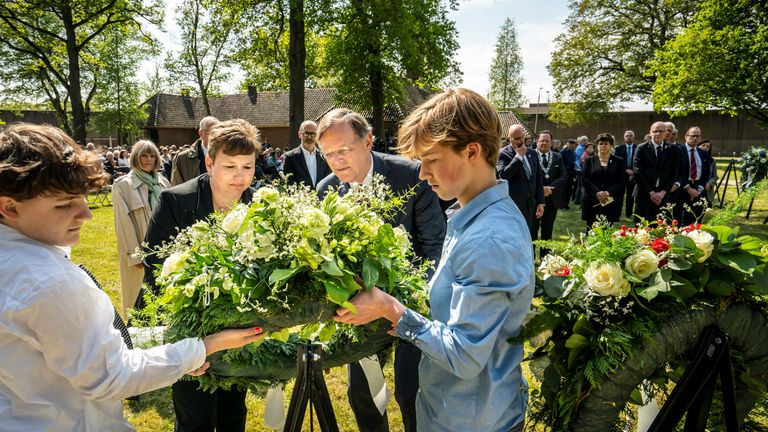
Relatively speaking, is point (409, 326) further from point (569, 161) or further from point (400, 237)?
point (569, 161)

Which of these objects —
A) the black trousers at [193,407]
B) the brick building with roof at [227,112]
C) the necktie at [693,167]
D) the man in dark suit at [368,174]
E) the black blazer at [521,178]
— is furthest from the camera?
the brick building with roof at [227,112]

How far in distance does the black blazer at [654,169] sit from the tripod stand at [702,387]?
28.0 ft

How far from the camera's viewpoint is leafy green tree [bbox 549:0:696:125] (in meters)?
33.6

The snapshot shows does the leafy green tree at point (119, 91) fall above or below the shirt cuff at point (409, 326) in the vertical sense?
above

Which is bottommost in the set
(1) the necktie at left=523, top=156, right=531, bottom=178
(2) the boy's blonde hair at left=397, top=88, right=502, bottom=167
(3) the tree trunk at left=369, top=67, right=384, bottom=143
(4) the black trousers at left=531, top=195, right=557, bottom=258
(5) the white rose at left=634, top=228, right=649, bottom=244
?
(4) the black trousers at left=531, top=195, right=557, bottom=258

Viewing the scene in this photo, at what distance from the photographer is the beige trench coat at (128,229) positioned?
186 inches

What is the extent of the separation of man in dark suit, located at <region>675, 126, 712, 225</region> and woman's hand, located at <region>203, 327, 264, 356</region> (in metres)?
10.1

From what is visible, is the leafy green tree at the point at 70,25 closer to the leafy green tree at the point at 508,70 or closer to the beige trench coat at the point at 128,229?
the beige trench coat at the point at 128,229

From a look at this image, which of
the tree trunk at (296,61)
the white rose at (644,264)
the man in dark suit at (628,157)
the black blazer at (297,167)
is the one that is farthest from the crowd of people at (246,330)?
the tree trunk at (296,61)

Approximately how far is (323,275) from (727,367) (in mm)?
1789

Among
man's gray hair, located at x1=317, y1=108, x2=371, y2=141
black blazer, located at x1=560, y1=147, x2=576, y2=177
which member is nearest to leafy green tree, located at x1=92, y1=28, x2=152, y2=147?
black blazer, located at x1=560, y1=147, x2=576, y2=177

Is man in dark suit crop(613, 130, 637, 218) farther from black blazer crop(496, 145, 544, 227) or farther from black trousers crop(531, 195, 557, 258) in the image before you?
black blazer crop(496, 145, 544, 227)

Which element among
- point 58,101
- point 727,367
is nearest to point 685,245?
point 727,367

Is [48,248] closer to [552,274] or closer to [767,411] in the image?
[552,274]
